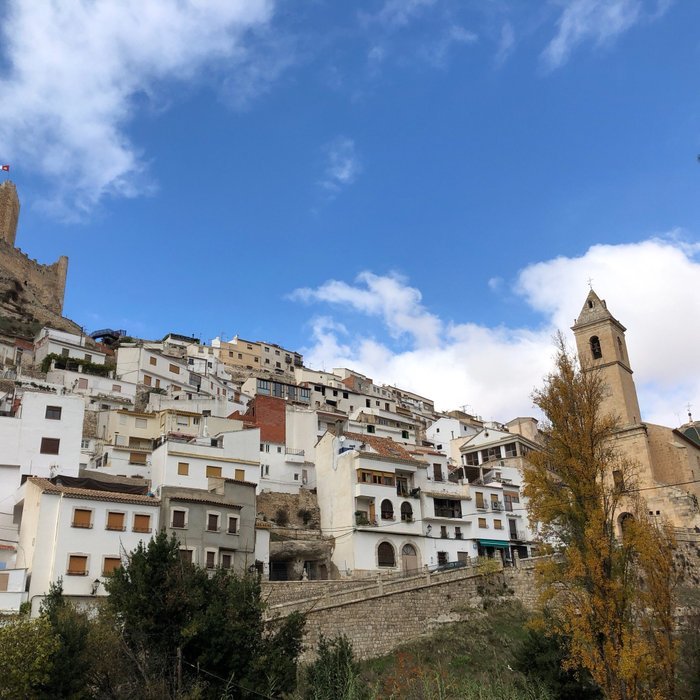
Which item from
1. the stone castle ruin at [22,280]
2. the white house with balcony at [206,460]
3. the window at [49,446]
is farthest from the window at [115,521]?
the stone castle ruin at [22,280]

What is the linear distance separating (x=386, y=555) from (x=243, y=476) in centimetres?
930

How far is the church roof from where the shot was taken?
5931cm

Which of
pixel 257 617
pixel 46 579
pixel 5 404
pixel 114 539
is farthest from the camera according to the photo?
pixel 5 404

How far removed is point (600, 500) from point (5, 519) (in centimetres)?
2665

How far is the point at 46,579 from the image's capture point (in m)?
29.3

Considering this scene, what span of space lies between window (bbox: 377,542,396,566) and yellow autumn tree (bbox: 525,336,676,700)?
1872 centimetres

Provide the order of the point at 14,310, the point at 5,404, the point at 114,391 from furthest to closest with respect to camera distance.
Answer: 1. the point at 14,310
2. the point at 114,391
3. the point at 5,404

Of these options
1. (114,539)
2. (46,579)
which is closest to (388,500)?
(114,539)

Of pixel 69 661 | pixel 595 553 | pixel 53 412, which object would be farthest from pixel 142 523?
pixel 595 553

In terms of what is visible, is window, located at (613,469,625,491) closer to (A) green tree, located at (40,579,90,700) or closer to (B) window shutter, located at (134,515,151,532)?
(A) green tree, located at (40,579,90,700)

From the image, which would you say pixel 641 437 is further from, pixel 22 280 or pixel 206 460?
pixel 22 280

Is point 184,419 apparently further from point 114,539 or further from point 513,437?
point 513,437

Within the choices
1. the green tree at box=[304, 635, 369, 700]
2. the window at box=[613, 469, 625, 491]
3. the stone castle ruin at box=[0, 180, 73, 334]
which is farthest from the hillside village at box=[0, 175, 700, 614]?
the stone castle ruin at box=[0, 180, 73, 334]

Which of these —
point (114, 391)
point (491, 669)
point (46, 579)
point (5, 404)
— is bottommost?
point (491, 669)
